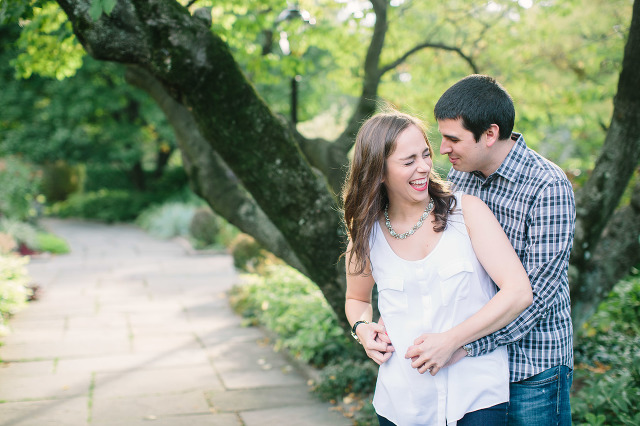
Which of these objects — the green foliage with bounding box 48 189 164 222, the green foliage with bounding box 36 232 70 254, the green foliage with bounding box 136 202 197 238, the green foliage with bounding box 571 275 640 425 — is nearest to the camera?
the green foliage with bounding box 571 275 640 425

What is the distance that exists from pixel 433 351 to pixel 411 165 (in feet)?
2.00

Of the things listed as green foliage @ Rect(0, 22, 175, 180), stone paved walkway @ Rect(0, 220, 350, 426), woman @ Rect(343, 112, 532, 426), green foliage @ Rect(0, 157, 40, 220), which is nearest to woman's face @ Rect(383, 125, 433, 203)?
woman @ Rect(343, 112, 532, 426)

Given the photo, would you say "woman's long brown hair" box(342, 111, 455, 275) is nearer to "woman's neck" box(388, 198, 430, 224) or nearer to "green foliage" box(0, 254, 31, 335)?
"woman's neck" box(388, 198, 430, 224)

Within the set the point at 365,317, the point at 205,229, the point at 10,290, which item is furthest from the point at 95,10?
the point at 205,229

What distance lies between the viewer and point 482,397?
6.07ft

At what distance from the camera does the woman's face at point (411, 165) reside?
193 centimetres

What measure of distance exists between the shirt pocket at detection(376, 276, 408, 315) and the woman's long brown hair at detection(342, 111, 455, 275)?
0.46 ft

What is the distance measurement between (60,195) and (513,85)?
24.1m

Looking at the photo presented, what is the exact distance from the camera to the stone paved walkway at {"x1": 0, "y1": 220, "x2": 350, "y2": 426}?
170 inches

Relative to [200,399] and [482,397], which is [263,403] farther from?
[482,397]

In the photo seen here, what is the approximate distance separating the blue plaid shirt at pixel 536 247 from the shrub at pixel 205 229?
12517mm

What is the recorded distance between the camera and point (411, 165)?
1934 millimetres

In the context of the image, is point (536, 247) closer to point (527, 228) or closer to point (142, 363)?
point (527, 228)

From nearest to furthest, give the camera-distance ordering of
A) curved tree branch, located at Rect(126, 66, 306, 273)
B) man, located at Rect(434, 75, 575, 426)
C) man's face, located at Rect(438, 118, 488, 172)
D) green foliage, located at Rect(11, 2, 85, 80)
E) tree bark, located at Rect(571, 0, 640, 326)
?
man, located at Rect(434, 75, 575, 426), man's face, located at Rect(438, 118, 488, 172), tree bark, located at Rect(571, 0, 640, 326), curved tree branch, located at Rect(126, 66, 306, 273), green foliage, located at Rect(11, 2, 85, 80)
